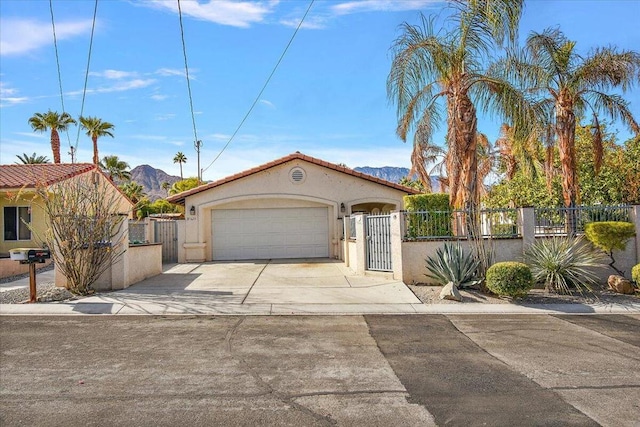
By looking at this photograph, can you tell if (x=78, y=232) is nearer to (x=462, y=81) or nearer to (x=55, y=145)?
(x=462, y=81)

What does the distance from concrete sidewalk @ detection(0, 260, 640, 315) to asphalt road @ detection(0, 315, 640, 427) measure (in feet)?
3.06

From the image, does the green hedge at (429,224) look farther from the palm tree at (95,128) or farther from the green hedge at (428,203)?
the palm tree at (95,128)

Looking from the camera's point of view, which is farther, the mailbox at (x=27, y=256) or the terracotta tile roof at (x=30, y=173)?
the terracotta tile roof at (x=30, y=173)

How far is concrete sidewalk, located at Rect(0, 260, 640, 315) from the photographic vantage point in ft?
30.7

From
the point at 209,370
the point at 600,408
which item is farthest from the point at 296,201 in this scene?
the point at 600,408

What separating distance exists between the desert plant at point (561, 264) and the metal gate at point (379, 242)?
3798 millimetres

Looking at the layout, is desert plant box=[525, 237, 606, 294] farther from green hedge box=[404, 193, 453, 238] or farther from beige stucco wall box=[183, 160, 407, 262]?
beige stucco wall box=[183, 160, 407, 262]

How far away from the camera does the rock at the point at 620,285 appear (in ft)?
35.7

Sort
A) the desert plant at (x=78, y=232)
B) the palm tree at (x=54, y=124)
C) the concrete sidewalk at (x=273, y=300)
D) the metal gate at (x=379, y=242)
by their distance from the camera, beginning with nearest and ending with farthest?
1. the concrete sidewalk at (x=273, y=300)
2. the desert plant at (x=78, y=232)
3. the metal gate at (x=379, y=242)
4. the palm tree at (x=54, y=124)

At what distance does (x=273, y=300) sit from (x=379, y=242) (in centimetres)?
446

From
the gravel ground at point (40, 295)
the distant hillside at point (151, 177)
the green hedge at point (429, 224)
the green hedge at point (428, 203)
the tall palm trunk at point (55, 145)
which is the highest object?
the distant hillside at point (151, 177)

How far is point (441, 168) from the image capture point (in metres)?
23.6

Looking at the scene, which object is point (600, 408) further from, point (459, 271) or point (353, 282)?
point (353, 282)

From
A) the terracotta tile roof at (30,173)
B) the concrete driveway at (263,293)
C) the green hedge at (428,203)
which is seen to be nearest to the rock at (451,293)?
the concrete driveway at (263,293)
